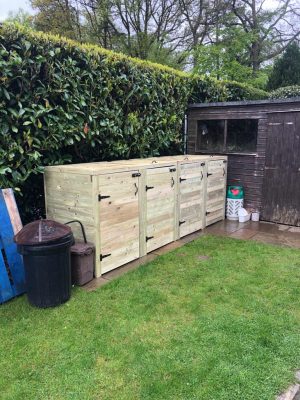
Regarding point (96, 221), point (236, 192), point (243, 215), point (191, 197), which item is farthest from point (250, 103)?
point (96, 221)

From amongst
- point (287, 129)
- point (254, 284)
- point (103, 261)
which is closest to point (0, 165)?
point (103, 261)


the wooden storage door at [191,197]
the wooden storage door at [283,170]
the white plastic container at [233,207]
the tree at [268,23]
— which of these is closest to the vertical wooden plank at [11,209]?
the wooden storage door at [191,197]

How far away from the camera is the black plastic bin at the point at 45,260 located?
2854mm

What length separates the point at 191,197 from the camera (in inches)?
198

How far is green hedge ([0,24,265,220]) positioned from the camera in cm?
347

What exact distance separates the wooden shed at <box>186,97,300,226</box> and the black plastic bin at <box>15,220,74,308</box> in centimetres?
421

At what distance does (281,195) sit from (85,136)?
373 centimetres

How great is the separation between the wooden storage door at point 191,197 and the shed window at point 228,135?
4.66ft

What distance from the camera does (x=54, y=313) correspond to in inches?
114

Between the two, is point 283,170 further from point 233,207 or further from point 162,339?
point 162,339

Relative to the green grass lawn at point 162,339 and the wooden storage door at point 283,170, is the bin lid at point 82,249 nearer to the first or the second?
the green grass lawn at point 162,339

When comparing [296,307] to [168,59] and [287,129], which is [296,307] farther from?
[168,59]

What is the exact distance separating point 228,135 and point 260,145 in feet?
2.32

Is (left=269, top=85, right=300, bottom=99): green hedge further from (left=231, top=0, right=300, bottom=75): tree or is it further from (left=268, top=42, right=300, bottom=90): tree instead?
(left=231, top=0, right=300, bottom=75): tree
